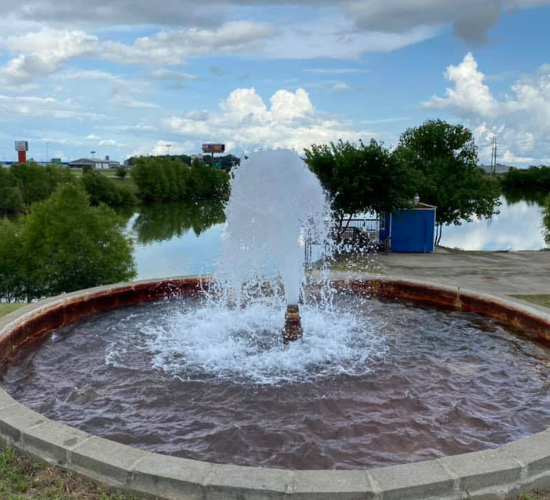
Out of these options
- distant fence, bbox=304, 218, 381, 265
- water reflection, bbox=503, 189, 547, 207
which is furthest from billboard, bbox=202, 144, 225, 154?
distant fence, bbox=304, 218, 381, 265

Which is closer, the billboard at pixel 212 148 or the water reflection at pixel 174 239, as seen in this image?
the water reflection at pixel 174 239

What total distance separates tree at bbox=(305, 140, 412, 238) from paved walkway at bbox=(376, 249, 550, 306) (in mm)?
1881

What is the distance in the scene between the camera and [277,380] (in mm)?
5836

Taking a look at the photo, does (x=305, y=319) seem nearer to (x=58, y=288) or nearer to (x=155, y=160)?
(x=58, y=288)

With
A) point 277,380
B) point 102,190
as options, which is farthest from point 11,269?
point 102,190

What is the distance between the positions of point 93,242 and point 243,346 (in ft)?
33.3

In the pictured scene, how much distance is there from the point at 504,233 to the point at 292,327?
46262mm

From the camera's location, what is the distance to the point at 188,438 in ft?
14.9

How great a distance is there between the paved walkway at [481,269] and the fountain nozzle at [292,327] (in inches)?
185

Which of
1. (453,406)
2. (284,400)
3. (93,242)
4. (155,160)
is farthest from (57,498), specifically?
(155,160)

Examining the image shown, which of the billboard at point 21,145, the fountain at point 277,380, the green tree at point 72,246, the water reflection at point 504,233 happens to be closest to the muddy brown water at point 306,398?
the fountain at point 277,380

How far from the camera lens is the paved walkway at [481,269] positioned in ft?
39.4

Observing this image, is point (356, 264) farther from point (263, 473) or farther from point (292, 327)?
point (263, 473)

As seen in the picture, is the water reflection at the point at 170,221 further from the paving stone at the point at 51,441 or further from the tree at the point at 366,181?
the paving stone at the point at 51,441
